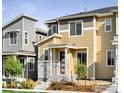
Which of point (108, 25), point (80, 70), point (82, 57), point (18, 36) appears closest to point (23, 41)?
point (18, 36)

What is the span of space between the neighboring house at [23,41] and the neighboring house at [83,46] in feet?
3.44

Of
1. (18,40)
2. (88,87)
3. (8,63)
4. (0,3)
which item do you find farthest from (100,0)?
(18,40)

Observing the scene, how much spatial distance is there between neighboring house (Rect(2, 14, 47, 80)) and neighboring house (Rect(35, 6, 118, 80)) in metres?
1.05

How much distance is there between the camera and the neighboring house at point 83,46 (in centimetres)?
752

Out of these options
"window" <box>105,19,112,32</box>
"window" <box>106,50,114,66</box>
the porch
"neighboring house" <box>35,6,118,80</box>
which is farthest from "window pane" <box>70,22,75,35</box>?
"window" <box>106,50,114,66</box>

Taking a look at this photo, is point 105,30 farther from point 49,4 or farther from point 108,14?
point 49,4

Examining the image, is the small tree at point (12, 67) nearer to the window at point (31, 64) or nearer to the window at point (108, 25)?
the window at point (31, 64)

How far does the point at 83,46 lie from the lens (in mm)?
7789

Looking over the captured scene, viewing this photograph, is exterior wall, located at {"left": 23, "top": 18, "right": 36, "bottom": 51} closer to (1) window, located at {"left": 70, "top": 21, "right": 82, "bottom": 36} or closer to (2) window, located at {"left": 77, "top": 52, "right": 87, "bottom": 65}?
(1) window, located at {"left": 70, "top": 21, "right": 82, "bottom": 36}

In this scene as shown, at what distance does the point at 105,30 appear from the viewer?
762 centimetres

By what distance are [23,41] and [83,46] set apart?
2.35 m

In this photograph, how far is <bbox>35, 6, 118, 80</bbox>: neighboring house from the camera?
752cm

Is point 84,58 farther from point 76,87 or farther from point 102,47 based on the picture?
point 76,87

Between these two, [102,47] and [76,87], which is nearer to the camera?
[76,87]
